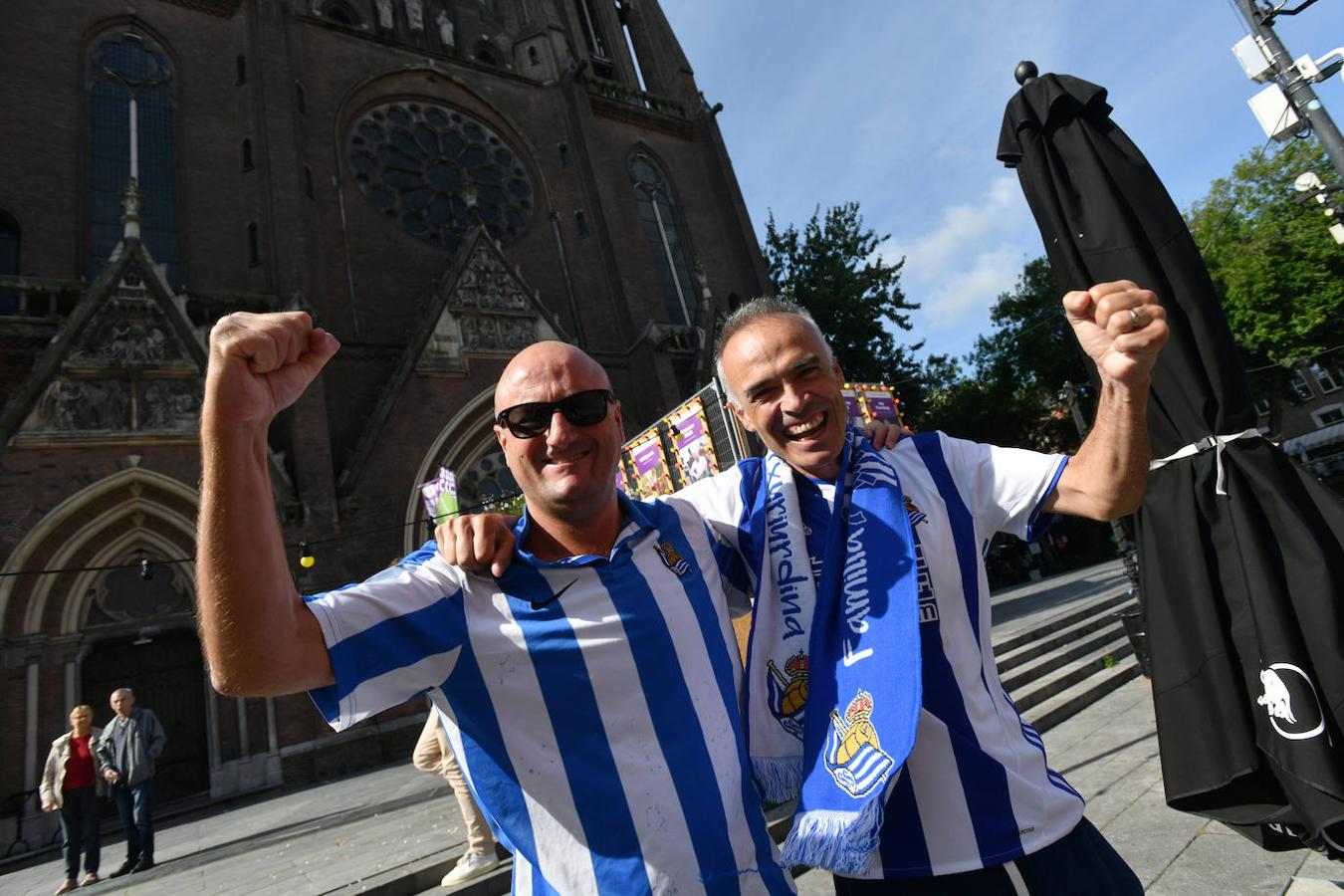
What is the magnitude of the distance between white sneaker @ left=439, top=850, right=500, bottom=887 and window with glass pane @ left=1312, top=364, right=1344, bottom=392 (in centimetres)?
3928

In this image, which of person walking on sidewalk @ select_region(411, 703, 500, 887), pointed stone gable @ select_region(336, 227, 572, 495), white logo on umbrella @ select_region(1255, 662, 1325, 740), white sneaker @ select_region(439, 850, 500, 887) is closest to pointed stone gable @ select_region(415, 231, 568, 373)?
pointed stone gable @ select_region(336, 227, 572, 495)

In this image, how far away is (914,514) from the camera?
5.41 ft

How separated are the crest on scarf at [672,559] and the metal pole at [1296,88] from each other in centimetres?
950

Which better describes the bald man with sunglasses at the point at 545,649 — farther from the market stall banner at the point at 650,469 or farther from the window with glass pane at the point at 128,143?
the window with glass pane at the point at 128,143

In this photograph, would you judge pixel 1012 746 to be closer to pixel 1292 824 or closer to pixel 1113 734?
pixel 1292 824

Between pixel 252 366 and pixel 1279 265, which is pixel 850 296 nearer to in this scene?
pixel 1279 265

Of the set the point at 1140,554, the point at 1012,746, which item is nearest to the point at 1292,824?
the point at 1140,554

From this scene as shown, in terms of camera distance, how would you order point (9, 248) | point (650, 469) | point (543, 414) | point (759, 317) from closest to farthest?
point (543, 414) → point (759, 317) → point (650, 469) → point (9, 248)

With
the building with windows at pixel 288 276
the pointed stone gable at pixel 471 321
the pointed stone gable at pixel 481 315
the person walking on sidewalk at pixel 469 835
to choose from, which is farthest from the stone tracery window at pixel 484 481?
the person walking on sidewalk at pixel 469 835

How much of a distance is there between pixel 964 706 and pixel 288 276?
15.5 meters

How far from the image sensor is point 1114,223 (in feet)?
7.78

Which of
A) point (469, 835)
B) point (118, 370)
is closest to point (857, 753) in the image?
point (469, 835)

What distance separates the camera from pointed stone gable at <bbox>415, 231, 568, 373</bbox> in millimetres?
14955

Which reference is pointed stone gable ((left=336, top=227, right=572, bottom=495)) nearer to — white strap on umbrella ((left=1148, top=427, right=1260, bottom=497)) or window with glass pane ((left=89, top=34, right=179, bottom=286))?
window with glass pane ((left=89, top=34, right=179, bottom=286))
